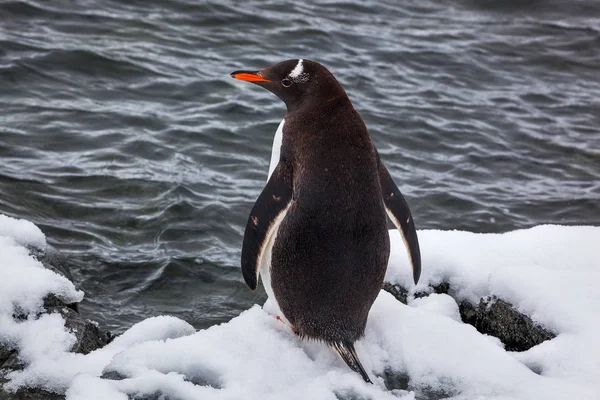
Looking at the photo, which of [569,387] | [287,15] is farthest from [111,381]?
[287,15]

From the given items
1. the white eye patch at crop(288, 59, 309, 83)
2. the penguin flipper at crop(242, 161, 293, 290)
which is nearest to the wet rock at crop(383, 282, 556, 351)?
the penguin flipper at crop(242, 161, 293, 290)

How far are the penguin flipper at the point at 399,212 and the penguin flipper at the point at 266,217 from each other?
431 mm

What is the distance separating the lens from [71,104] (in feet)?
24.1

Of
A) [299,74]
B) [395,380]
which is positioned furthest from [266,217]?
[395,380]

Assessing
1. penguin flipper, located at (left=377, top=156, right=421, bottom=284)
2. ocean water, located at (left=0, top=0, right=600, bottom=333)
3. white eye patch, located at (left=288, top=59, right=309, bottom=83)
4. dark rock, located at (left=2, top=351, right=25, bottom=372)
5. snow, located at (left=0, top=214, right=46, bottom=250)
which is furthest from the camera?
ocean water, located at (left=0, top=0, right=600, bottom=333)

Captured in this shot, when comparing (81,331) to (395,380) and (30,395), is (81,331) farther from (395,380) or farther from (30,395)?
(395,380)

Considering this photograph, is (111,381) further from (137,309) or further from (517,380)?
(137,309)

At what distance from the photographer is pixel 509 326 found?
362cm

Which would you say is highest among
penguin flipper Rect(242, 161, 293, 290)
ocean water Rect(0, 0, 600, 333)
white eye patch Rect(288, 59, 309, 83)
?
white eye patch Rect(288, 59, 309, 83)

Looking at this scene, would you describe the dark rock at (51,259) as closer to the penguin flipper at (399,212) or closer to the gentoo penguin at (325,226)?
the gentoo penguin at (325,226)

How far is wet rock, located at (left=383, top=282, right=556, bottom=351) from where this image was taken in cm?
353

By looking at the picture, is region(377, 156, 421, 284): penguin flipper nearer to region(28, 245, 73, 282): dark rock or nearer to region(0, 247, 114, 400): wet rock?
region(0, 247, 114, 400): wet rock

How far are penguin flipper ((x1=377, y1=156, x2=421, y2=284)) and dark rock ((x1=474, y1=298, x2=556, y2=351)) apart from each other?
391 mm

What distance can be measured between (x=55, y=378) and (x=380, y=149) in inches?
200
